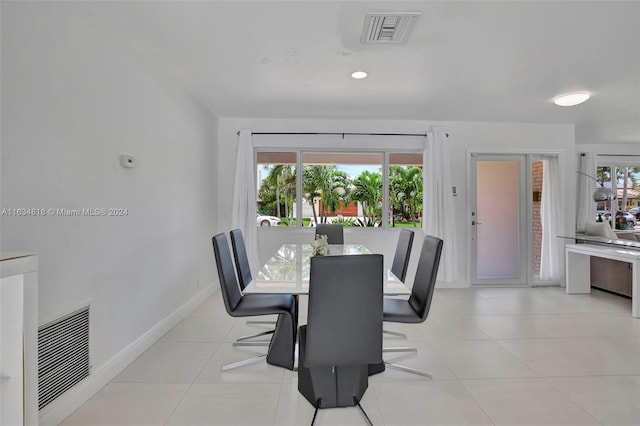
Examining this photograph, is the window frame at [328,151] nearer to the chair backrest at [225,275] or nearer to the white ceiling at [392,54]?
the white ceiling at [392,54]

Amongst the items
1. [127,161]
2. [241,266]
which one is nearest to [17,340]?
[127,161]

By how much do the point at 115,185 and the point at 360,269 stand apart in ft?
6.18

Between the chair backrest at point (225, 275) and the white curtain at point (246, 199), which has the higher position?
the white curtain at point (246, 199)

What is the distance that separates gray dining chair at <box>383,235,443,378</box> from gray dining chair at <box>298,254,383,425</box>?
54cm

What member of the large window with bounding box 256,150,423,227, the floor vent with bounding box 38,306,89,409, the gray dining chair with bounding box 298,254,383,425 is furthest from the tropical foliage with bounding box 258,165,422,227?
the gray dining chair with bounding box 298,254,383,425

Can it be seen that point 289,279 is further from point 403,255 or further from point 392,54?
point 392,54

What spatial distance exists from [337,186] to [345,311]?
3362mm

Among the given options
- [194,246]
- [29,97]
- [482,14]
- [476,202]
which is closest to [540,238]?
[476,202]

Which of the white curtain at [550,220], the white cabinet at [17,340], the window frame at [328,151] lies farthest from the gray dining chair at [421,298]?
the white curtain at [550,220]

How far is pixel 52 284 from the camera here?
70.9 inches

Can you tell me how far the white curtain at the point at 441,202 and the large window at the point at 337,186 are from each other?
0.28 m

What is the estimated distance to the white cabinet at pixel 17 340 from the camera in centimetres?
120

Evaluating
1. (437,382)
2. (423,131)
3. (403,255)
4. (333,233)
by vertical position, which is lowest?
(437,382)

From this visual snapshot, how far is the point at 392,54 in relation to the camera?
266 centimetres
